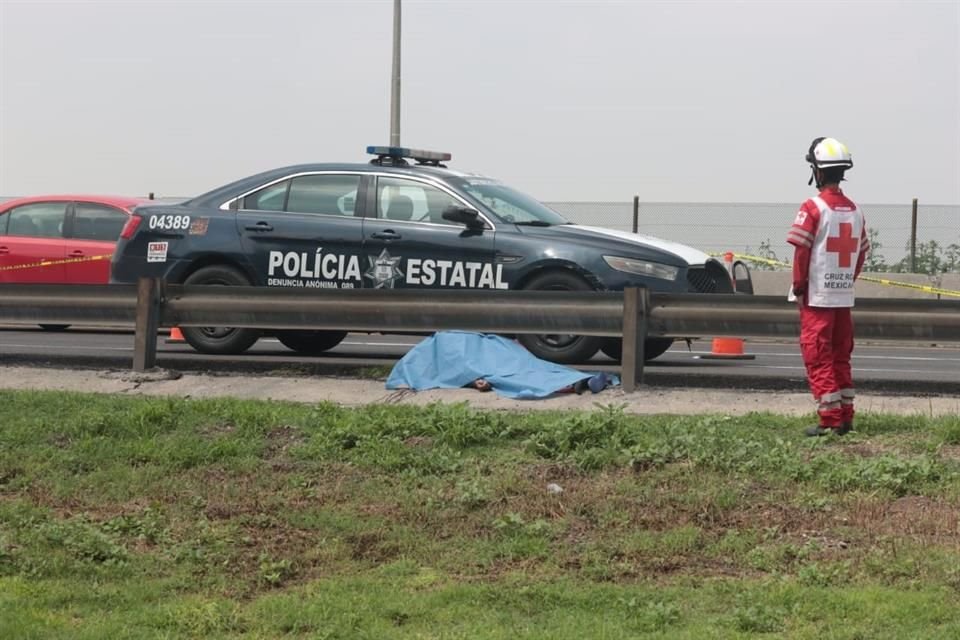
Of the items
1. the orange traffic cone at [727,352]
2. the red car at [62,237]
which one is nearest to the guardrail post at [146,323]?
the orange traffic cone at [727,352]

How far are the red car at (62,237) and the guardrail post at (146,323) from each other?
6031mm

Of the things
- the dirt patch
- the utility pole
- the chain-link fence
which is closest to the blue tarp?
the dirt patch

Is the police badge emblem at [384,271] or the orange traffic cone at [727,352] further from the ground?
the police badge emblem at [384,271]

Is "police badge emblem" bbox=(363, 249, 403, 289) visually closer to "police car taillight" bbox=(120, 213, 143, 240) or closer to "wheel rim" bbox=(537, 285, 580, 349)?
"wheel rim" bbox=(537, 285, 580, 349)

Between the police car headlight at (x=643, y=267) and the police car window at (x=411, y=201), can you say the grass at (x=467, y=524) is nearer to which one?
the police car headlight at (x=643, y=267)

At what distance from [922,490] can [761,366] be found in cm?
653

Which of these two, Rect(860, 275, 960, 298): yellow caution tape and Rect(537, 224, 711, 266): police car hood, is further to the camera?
Rect(860, 275, 960, 298): yellow caution tape

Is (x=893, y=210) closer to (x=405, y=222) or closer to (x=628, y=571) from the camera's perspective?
(x=405, y=222)

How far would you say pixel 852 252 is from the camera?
8.15m

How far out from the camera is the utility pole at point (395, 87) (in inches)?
978

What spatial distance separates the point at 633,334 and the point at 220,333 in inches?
160

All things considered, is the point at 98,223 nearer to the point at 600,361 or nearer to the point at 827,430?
the point at 600,361

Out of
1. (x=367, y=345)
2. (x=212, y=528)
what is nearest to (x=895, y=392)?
(x=212, y=528)

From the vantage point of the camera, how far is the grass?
17.4 feet
